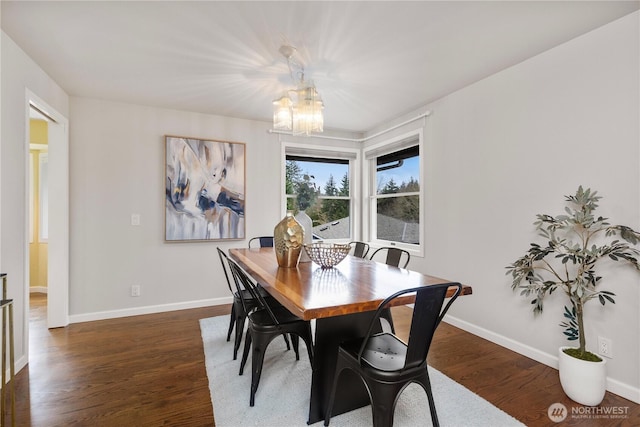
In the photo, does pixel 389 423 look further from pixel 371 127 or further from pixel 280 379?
pixel 371 127

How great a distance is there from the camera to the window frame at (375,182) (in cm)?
363

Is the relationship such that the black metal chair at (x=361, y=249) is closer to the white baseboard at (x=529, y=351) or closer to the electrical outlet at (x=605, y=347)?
the white baseboard at (x=529, y=351)

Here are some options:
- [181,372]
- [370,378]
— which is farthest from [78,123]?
[370,378]

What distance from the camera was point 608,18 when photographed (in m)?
2.00

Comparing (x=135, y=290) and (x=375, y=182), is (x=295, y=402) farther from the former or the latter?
(x=375, y=182)

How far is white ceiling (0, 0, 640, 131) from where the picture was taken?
73.5 inches

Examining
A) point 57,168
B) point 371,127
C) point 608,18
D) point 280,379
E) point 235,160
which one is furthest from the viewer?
point 371,127

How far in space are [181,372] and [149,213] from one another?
6.57 feet

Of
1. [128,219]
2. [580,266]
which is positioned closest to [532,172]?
[580,266]

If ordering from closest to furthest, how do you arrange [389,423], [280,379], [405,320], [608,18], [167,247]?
[389,423]
[608,18]
[280,379]
[405,320]
[167,247]

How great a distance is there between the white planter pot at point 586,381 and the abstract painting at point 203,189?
336 centimetres

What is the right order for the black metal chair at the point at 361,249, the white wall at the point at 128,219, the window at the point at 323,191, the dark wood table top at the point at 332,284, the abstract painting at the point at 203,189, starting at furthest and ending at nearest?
the window at the point at 323,191 < the abstract painting at the point at 203,189 < the white wall at the point at 128,219 < the black metal chair at the point at 361,249 < the dark wood table top at the point at 332,284

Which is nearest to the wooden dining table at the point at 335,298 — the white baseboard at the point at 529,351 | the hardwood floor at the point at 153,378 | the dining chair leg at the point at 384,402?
the dining chair leg at the point at 384,402

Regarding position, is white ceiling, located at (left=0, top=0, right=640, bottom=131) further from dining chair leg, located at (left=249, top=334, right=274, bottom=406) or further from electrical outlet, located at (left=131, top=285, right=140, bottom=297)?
electrical outlet, located at (left=131, top=285, right=140, bottom=297)
